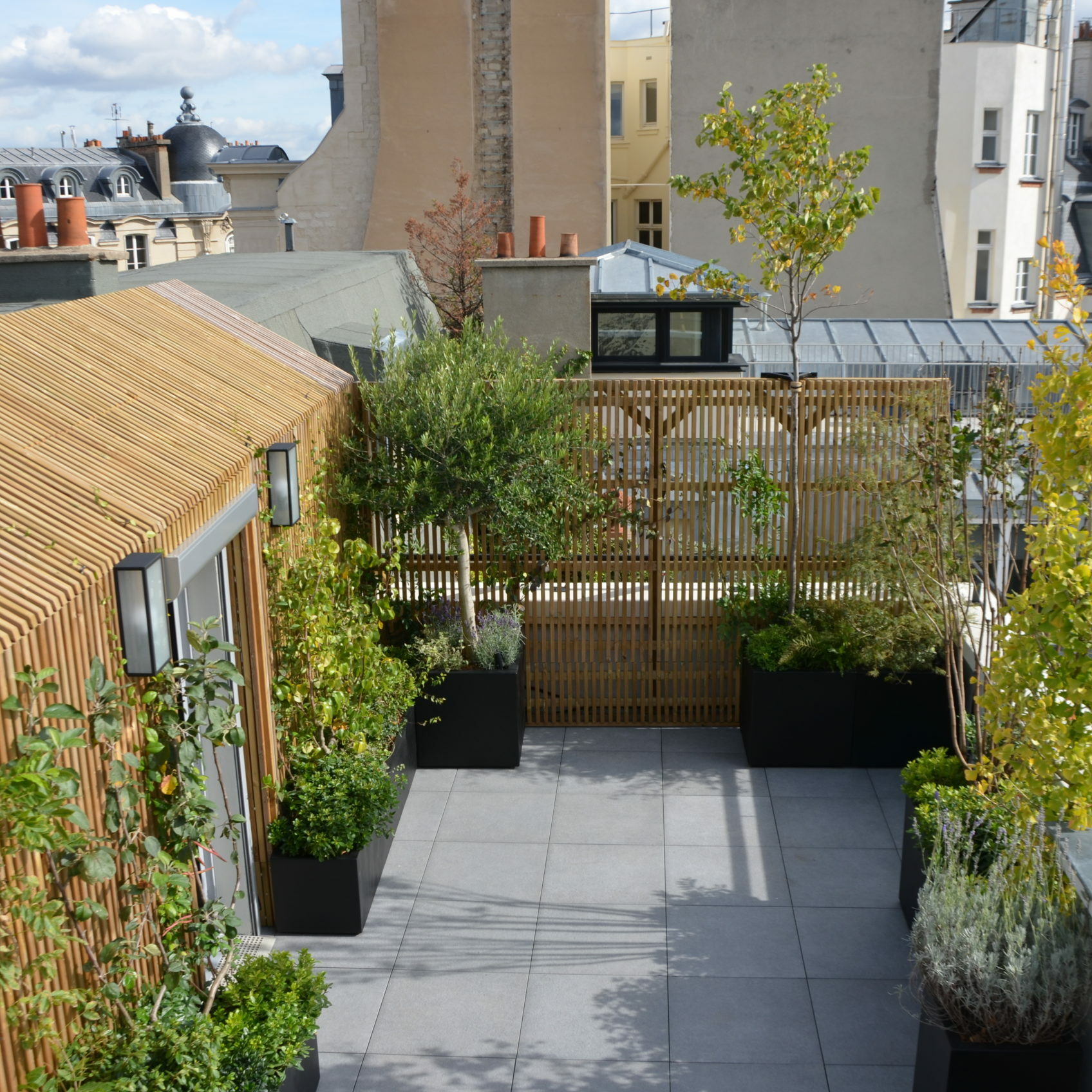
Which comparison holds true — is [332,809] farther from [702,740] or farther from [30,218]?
[30,218]

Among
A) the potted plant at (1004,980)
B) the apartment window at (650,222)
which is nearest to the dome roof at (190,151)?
the apartment window at (650,222)

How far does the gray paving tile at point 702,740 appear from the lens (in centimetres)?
853

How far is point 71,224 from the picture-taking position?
7207 mm

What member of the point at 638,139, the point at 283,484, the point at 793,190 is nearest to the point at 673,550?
the point at 793,190

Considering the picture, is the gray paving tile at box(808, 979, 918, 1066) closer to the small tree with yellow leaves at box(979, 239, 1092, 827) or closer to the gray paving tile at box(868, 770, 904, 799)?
the small tree with yellow leaves at box(979, 239, 1092, 827)

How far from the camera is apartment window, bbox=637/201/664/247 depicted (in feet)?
99.7

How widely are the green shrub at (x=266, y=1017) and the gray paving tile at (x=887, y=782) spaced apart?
4.24m

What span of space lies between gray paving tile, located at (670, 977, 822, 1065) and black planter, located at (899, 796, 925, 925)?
802 millimetres

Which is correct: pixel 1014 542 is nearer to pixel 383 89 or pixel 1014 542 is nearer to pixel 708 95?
pixel 708 95

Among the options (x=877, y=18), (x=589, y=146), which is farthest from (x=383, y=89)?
(x=877, y=18)

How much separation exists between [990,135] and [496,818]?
22936 millimetres

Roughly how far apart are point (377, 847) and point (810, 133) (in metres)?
5.30

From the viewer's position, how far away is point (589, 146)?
24.6m

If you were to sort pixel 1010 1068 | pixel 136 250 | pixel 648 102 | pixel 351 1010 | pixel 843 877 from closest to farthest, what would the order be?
pixel 1010 1068
pixel 351 1010
pixel 843 877
pixel 648 102
pixel 136 250
